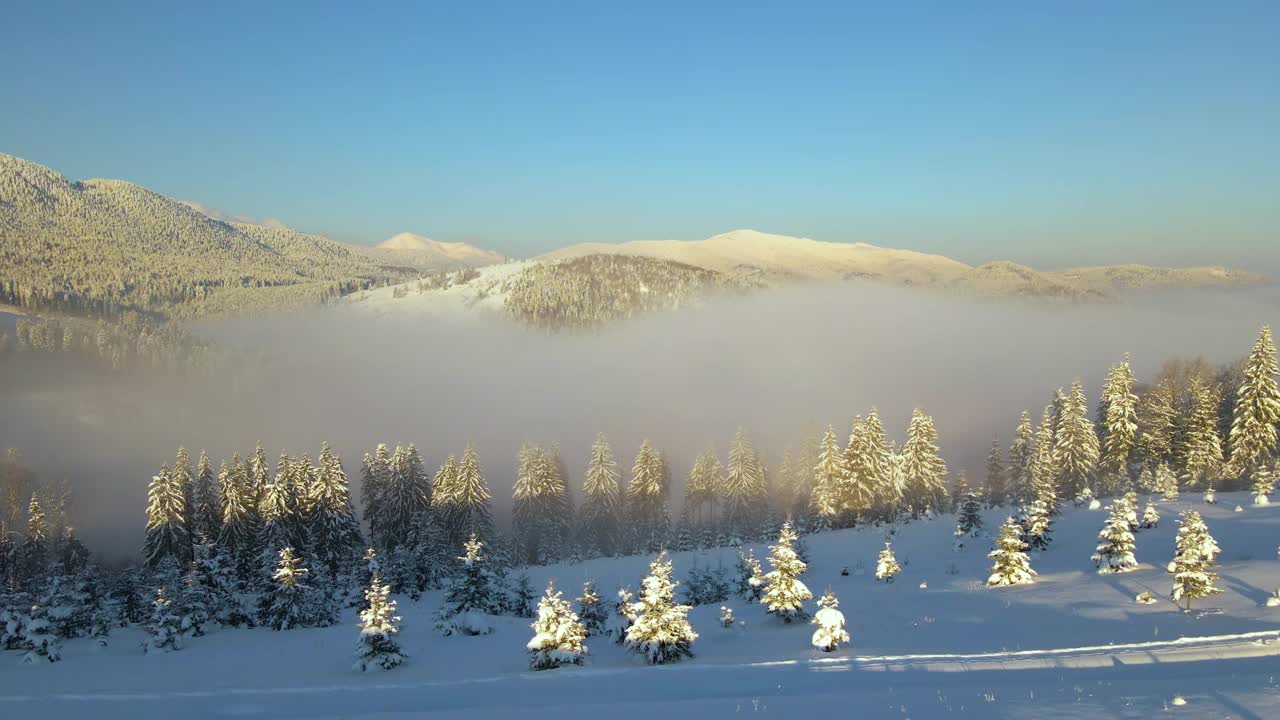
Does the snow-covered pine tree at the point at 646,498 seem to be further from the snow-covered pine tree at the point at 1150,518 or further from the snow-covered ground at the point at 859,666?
the snow-covered pine tree at the point at 1150,518

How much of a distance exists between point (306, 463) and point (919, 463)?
5557cm

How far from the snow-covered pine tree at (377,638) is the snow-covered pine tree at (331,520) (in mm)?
29996

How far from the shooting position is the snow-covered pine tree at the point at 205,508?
5556 cm

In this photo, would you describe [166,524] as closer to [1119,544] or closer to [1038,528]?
[1038,528]

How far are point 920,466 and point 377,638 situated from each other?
5276cm

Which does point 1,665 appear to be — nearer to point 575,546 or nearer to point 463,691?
point 463,691

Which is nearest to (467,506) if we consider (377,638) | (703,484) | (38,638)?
(703,484)

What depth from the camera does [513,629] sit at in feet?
109

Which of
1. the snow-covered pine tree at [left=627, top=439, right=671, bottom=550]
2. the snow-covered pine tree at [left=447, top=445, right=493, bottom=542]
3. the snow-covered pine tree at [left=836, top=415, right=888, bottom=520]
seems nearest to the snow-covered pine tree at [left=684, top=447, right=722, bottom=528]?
the snow-covered pine tree at [left=627, top=439, right=671, bottom=550]

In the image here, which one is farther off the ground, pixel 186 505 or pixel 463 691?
pixel 463 691

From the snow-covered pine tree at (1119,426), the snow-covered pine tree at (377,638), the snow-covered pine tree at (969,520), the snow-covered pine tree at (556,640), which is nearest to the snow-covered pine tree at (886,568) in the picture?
the snow-covered pine tree at (969,520)

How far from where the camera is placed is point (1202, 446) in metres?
51.6

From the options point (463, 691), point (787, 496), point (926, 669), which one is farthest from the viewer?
point (787, 496)

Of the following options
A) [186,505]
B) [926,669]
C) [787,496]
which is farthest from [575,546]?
[926,669]
